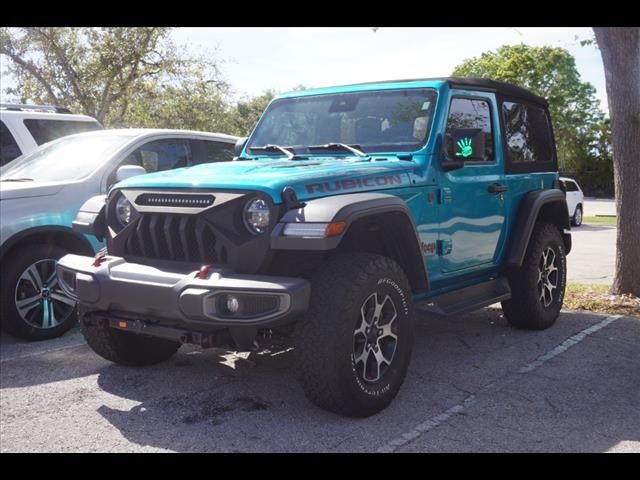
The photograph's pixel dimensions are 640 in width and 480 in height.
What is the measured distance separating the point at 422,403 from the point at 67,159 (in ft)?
14.0

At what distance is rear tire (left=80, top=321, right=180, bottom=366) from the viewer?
4.78m

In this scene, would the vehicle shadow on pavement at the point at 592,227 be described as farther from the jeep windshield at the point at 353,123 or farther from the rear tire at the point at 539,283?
the jeep windshield at the point at 353,123

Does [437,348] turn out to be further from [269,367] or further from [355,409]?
[355,409]

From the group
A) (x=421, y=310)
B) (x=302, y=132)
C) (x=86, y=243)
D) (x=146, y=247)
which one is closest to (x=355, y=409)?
(x=421, y=310)

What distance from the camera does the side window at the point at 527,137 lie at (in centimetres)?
599

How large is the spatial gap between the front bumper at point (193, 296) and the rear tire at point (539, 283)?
297 centimetres

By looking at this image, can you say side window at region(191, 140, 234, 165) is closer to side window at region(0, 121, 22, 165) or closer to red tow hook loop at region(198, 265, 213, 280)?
side window at region(0, 121, 22, 165)

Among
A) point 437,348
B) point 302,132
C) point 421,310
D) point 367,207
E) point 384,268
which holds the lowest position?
point 437,348

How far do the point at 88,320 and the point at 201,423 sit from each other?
Answer: 1008mm

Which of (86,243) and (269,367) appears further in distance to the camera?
(86,243)

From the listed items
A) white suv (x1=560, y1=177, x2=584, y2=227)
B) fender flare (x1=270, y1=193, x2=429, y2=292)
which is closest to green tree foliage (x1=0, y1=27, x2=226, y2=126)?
white suv (x1=560, y1=177, x2=584, y2=227)

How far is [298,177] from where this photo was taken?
3.96m

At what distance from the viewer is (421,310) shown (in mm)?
4805

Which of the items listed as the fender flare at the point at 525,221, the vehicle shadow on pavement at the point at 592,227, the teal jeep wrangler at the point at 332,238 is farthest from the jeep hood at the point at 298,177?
the vehicle shadow on pavement at the point at 592,227
